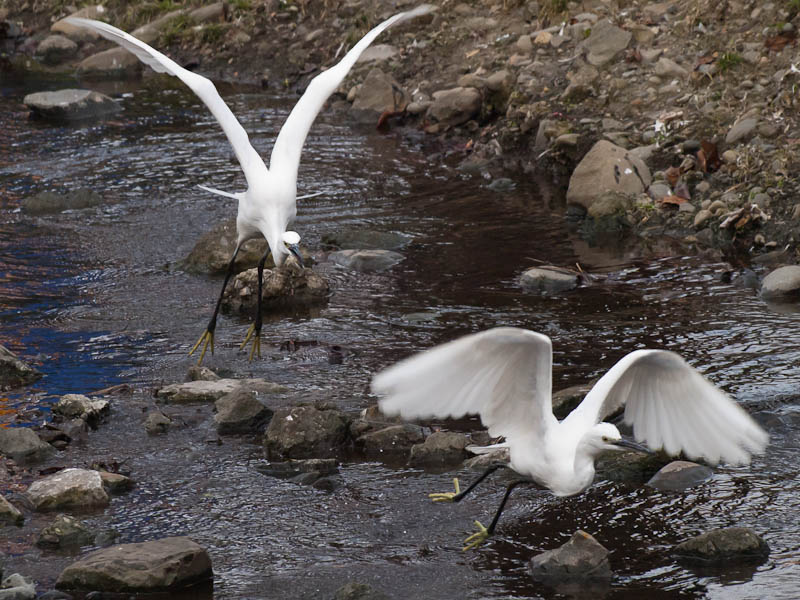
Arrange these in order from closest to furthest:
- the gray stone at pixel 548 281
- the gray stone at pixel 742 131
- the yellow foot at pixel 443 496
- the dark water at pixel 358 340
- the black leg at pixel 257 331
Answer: the dark water at pixel 358 340 → the yellow foot at pixel 443 496 → the black leg at pixel 257 331 → the gray stone at pixel 548 281 → the gray stone at pixel 742 131

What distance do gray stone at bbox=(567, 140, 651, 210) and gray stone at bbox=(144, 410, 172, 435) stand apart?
5.10m

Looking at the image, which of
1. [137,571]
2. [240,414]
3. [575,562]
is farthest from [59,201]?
[575,562]


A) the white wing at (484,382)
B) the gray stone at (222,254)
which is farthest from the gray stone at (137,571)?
the gray stone at (222,254)

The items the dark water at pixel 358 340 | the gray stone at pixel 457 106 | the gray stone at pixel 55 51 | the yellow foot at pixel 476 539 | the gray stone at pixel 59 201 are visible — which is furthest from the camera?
the gray stone at pixel 55 51

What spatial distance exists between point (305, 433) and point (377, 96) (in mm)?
8959

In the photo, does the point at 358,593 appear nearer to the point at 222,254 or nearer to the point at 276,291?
the point at 276,291

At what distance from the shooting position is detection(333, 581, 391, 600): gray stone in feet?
15.0

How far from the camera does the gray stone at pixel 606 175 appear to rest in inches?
402

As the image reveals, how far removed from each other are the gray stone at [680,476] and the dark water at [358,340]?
0.29 feet

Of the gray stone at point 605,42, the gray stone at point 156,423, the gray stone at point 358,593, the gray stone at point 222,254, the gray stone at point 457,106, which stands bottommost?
the gray stone at point 358,593

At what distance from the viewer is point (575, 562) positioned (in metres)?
4.82

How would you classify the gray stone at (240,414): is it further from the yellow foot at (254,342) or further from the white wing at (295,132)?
Result: the white wing at (295,132)

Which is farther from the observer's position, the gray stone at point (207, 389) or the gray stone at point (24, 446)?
the gray stone at point (207, 389)

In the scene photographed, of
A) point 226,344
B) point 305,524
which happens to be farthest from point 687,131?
point 305,524
